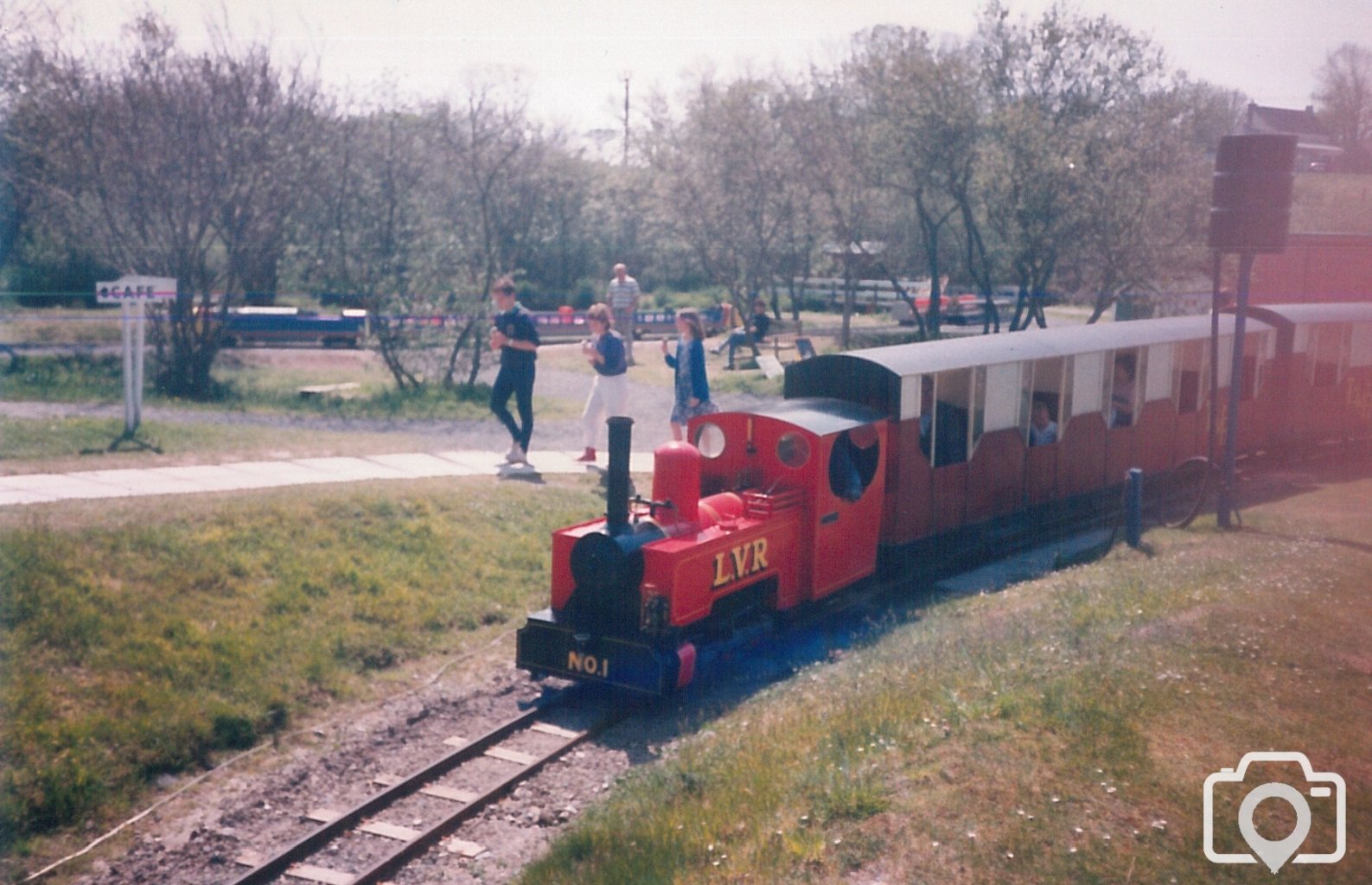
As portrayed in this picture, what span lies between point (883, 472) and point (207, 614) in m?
6.04

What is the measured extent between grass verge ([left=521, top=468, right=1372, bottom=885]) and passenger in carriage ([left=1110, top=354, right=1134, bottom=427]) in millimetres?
5546

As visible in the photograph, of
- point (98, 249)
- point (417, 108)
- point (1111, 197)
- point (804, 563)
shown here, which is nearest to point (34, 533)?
point (804, 563)

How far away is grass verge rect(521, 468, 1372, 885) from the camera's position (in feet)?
17.6

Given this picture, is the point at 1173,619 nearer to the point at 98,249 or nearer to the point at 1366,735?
the point at 1366,735

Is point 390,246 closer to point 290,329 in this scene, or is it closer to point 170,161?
point 170,161

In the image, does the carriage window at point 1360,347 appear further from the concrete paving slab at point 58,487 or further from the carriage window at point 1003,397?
the concrete paving slab at point 58,487

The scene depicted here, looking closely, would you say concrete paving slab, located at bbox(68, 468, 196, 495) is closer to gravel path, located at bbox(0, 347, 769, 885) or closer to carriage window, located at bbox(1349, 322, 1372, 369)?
gravel path, located at bbox(0, 347, 769, 885)

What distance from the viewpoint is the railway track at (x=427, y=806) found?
6.58m

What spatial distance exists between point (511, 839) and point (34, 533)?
468 cm

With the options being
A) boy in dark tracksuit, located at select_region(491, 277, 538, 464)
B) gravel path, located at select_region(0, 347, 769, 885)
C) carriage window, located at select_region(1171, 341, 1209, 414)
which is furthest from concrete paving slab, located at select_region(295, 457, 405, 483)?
carriage window, located at select_region(1171, 341, 1209, 414)

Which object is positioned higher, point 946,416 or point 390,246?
point 390,246

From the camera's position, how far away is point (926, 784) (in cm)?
611

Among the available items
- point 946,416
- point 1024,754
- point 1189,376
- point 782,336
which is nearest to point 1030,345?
point 946,416

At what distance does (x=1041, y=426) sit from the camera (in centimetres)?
1333
